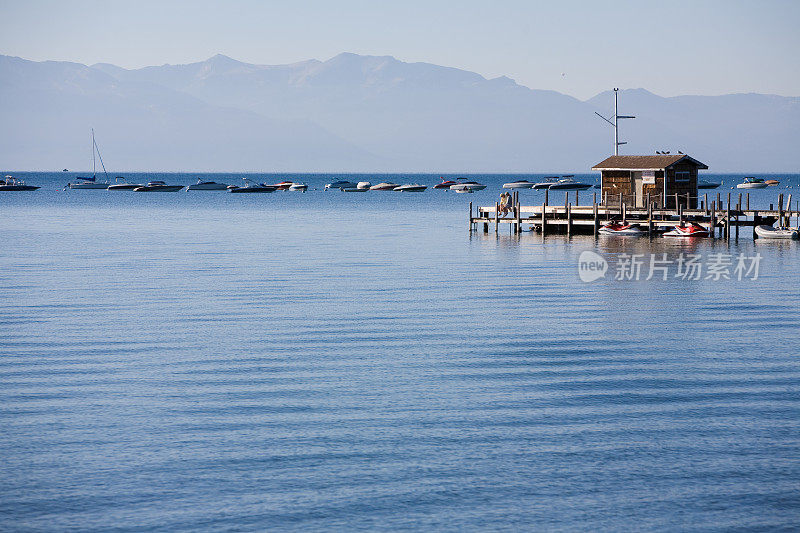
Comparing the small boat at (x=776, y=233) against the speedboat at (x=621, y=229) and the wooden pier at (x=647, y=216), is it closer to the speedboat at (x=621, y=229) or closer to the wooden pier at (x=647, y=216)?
the wooden pier at (x=647, y=216)

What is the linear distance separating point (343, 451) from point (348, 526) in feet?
9.52

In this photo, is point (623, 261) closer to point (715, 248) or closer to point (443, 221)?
point (715, 248)

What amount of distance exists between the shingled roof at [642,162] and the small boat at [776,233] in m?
5.73

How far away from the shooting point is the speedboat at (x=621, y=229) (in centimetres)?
6044

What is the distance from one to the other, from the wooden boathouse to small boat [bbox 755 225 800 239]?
4.93 metres

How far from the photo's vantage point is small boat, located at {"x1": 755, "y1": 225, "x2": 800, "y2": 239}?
194ft

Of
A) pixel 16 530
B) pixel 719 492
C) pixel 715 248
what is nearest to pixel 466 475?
pixel 719 492

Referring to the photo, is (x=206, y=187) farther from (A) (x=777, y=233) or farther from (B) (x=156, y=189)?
(A) (x=777, y=233)

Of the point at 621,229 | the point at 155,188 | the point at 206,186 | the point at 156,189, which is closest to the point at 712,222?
the point at 621,229

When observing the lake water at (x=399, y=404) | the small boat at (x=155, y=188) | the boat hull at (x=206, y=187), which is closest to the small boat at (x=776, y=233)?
the lake water at (x=399, y=404)

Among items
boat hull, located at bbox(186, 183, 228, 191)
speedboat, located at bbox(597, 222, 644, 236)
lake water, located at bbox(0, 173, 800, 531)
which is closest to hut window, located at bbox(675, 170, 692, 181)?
speedboat, located at bbox(597, 222, 644, 236)

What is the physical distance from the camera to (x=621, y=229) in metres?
60.9

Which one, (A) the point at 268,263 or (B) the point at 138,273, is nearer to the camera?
(B) the point at 138,273

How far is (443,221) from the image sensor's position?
295ft
